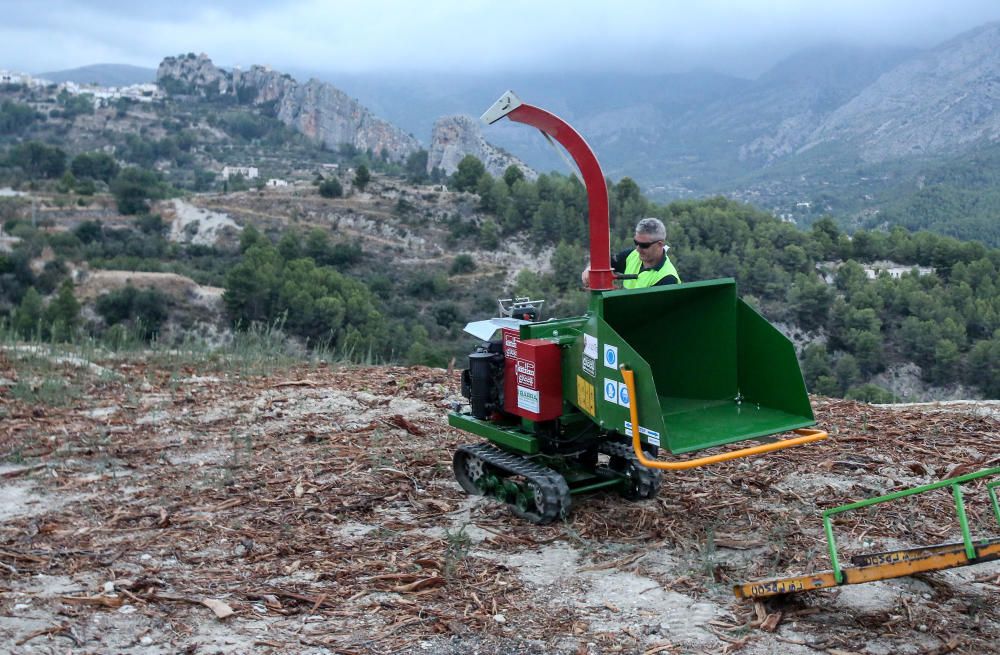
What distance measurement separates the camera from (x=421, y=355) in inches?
929

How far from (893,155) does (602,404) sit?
137 meters

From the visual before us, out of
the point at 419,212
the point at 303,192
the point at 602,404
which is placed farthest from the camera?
the point at 303,192

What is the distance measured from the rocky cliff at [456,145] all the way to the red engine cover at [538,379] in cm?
9777

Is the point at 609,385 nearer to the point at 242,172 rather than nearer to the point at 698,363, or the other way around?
the point at 698,363

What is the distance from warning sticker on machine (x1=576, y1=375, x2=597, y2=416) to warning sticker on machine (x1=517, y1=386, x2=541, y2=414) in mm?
264

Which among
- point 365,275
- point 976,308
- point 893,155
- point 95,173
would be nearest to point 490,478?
point 976,308

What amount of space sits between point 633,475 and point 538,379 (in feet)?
3.36

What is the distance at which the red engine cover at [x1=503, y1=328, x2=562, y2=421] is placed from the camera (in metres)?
5.71

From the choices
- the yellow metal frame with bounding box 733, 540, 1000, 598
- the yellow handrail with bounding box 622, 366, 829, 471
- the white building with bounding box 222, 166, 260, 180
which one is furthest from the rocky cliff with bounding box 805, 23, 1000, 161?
the yellow metal frame with bounding box 733, 540, 1000, 598

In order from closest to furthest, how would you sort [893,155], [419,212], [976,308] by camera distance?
[976,308]
[419,212]
[893,155]

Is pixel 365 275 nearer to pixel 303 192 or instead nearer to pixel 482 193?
pixel 482 193

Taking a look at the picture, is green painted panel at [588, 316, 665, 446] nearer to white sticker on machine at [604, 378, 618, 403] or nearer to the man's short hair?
white sticker on machine at [604, 378, 618, 403]

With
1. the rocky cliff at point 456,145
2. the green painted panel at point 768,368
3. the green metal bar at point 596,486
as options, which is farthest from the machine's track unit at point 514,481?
the rocky cliff at point 456,145

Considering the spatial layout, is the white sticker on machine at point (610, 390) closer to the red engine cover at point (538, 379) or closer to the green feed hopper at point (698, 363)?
the green feed hopper at point (698, 363)
